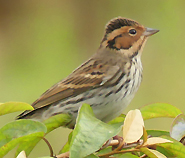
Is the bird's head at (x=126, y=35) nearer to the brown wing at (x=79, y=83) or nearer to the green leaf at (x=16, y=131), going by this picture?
the brown wing at (x=79, y=83)

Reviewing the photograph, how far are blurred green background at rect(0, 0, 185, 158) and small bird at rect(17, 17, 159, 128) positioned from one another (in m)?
0.90

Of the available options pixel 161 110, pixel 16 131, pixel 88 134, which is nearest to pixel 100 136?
pixel 88 134

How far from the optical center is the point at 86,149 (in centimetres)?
81

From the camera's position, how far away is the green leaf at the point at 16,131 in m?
0.90

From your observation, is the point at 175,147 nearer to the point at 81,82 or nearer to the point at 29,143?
the point at 29,143

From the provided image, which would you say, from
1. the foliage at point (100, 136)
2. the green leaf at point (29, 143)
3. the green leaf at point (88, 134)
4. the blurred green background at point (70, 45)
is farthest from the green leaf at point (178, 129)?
the blurred green background at point (70, 45)

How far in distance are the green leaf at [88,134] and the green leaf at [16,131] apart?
8 cm

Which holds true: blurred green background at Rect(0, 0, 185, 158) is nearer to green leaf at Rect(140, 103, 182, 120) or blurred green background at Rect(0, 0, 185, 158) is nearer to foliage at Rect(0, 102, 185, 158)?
green leaf at Rect(140, 103, 182, 120)

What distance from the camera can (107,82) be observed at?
1.55 meters

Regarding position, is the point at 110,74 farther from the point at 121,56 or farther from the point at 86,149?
the point at 86,149

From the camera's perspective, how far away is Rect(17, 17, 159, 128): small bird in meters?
1.51

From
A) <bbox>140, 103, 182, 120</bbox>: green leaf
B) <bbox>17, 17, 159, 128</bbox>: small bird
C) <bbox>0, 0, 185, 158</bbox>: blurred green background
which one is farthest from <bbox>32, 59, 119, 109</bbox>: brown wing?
<bbox>0, 0, 185, 158</bbox>: blurred green background

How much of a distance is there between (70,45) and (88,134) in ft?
6.96

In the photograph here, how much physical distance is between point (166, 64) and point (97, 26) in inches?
20.8
